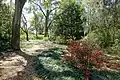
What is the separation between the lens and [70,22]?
18594 millimetres

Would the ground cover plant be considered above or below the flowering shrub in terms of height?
below

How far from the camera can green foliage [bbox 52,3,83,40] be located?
18.6 metres

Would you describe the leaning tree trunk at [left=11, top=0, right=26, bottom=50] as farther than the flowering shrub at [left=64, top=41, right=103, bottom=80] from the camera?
Yes

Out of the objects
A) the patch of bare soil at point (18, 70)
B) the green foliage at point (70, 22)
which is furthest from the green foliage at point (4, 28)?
the green foliage at point (70, 22)

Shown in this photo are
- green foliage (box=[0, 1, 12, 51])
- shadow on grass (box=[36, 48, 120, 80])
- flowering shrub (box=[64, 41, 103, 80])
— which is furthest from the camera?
green foliage (box=[0, 1, 12, 51])

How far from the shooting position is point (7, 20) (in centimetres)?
1487

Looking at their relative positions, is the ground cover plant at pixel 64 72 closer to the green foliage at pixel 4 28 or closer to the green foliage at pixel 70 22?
the green foliage at pixel 4 28

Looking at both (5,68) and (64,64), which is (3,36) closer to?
(5,68)

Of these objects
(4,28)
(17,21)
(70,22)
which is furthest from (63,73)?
(70,22)

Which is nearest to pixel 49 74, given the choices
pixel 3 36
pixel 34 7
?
pixel 3 36

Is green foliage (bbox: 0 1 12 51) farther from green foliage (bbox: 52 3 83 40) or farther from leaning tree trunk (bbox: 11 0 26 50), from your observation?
green foliage (bbox: 52 3 83 40)

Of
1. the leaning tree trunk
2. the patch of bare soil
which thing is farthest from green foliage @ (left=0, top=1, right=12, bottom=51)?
the patch of bare soil

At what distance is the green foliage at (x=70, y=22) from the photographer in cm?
1861

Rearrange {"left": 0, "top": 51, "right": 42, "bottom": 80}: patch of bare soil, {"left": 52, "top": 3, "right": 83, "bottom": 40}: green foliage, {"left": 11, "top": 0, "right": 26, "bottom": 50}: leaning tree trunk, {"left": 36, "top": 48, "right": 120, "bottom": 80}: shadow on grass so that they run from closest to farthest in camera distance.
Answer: {"left": 36, "top": 48, "right": 120, "bottom": 80}: shadow on grass
{"left": 0, "top": 51, "right": 42, "bottom": 80}: patch of bare soil
{"left": 11, "top": 0, "right": 26, "bottom": 50}: leaning tree trunk
{"left": 52, "top": 3, "right": 83, "bottom": 40}: green foliage
